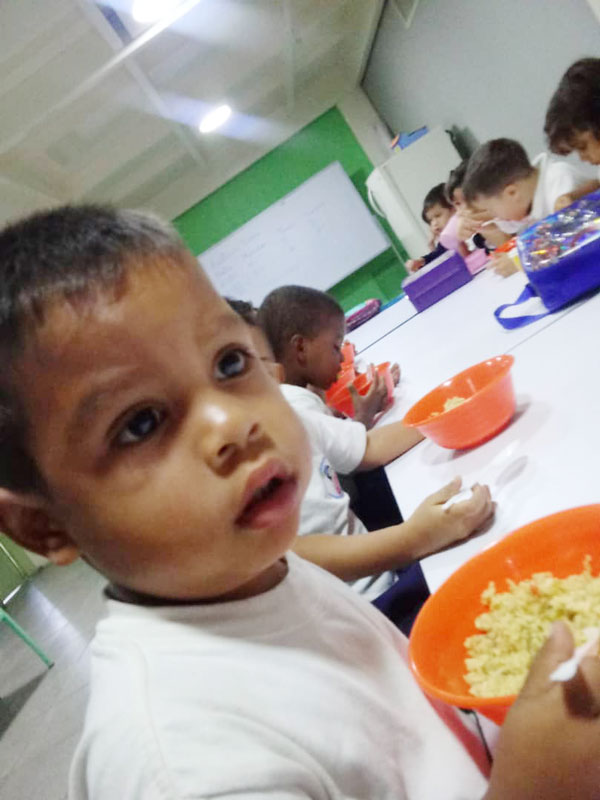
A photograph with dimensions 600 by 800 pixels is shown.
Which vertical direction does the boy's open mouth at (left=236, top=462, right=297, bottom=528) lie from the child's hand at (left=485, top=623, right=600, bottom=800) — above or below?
above

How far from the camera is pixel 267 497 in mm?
412

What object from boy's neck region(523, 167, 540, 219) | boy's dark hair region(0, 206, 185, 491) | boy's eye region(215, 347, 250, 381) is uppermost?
Result: boy's dark hair region(0, 206, 185, 491)

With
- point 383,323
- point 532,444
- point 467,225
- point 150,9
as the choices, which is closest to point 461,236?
point 467,225

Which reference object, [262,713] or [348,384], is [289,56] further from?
[262,713]

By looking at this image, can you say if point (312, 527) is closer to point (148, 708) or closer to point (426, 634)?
point (426, 634)

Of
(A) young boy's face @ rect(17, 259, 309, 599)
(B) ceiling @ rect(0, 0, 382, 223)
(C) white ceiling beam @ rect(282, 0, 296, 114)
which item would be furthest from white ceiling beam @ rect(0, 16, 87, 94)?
(A) young boy's face @ rect(17, 259, 309, 599)

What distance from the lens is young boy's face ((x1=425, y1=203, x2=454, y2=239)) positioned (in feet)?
10.9

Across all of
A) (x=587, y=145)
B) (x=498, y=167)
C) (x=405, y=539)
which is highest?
(x=498, y=167)

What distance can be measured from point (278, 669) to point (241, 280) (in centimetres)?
487

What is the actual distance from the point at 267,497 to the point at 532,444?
0.41 m

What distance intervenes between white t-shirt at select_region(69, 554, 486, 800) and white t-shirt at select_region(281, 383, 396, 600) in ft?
0.83

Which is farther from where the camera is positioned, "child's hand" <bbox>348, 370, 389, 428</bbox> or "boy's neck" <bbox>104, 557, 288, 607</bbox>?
"child's hand" <bbox>348, 370, 389, 428</bbox>

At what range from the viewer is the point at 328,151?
194 inches

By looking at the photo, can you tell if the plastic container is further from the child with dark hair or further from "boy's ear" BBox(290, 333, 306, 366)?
"boy's ear" BBox(290, 333, 306, 366)
